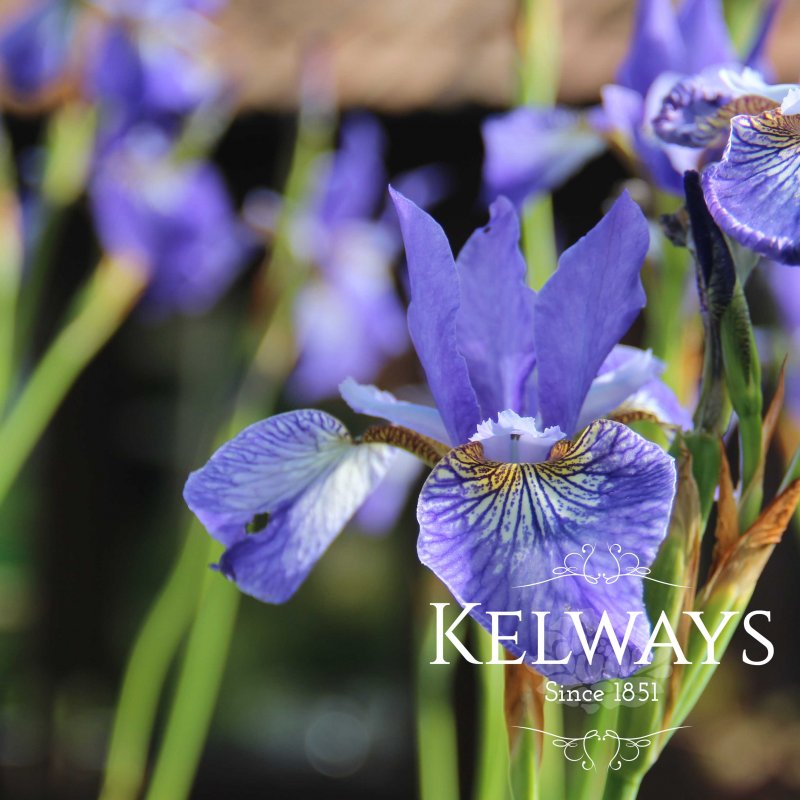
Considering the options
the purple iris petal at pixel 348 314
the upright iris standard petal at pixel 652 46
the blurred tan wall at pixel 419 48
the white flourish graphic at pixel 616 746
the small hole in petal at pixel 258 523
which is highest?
the blurred tan wall at pixel 419 48

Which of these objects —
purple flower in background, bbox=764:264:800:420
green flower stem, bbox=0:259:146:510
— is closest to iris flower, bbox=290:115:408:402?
green flower stem, bbox=0:259:146:510

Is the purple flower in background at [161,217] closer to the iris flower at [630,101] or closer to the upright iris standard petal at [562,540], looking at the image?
the iris flower at [630,101]

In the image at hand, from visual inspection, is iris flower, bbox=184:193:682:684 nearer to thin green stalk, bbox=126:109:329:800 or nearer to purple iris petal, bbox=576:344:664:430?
purple iris petal, bbox=576:344:664:430

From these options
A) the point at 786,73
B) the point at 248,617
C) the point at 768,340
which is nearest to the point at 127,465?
the point at 248,617

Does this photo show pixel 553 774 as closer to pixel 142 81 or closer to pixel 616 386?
pixel 616 386

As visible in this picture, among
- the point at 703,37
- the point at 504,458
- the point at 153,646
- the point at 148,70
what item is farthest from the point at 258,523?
the point at 148,70

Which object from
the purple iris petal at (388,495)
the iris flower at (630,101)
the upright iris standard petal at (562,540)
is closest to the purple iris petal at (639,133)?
the iris flower at (630,101)

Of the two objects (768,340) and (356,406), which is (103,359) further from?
(356,406)
